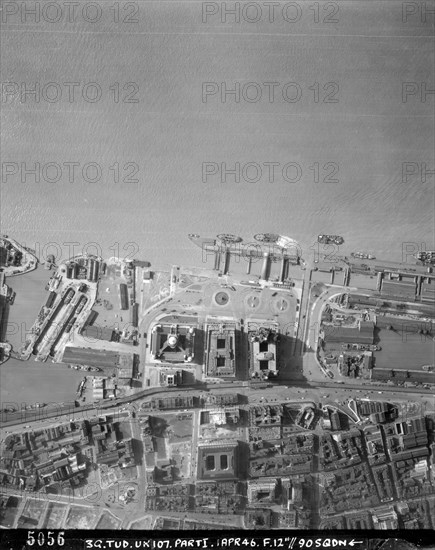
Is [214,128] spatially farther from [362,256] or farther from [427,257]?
[427,257]

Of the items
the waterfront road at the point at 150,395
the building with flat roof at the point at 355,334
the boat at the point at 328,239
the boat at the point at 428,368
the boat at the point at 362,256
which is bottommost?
the waterfront road at the point at 150,395

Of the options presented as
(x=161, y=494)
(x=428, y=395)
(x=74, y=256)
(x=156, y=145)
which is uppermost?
(x=156, y=145)

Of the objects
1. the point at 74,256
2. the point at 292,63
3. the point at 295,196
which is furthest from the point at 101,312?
the point at 292,63

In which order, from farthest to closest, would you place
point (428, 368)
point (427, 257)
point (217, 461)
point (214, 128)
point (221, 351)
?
point (214, 128) < point (427, 257) < point (428, 368) < point (221, 351) < point (217, 461)

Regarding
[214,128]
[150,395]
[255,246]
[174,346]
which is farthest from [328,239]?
[150,395]

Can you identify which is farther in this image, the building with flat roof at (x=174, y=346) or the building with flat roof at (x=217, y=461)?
the building with flat roof at (x=174, y=346)

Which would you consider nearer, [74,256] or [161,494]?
[161,494]

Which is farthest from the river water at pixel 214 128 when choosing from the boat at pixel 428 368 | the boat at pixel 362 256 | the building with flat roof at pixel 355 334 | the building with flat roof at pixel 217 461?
the building with flat roof at pixel 217 461

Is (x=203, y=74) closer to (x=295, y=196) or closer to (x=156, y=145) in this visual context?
(x=156, y=145)

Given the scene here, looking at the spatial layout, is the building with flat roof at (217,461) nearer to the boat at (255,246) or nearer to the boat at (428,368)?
the boat at (255,246)
